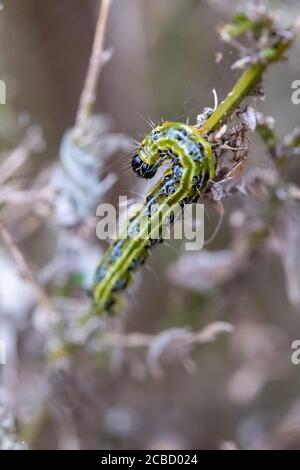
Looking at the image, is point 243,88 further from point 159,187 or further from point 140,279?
point 140,279

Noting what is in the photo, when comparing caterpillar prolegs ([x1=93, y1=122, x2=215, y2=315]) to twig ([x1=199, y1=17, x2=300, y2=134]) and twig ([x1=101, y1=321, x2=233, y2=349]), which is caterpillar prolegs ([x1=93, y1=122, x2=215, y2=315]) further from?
twig ([x1=101, y1=321, x2=233, y2=349])

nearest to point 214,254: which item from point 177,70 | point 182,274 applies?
point 182,274

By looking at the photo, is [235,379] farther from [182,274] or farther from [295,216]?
[295,216]

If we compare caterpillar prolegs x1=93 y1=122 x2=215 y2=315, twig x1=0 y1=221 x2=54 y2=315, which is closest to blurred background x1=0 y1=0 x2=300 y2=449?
twig x1=0 y1=221 x2=54 y2=315

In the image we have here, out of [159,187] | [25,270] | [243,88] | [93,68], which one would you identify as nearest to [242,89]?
[243,88]

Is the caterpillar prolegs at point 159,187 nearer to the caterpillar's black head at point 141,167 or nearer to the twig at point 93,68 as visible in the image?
the caterpillar's black head at point 141,167

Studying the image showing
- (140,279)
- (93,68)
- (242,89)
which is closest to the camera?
(242,89)
